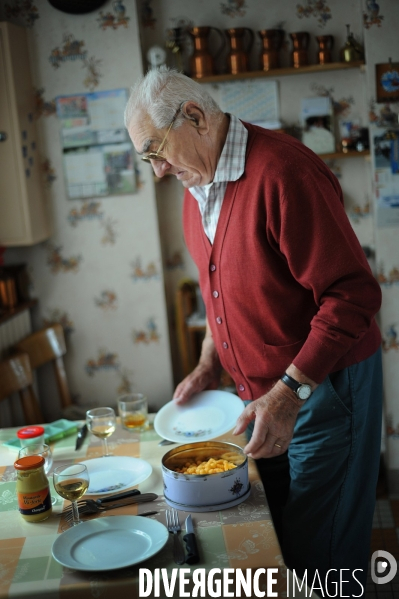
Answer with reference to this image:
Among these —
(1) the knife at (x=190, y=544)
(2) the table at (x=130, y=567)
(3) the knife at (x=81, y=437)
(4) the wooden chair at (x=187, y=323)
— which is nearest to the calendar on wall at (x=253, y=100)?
(4) the wooden chair at (x=187, y=323)

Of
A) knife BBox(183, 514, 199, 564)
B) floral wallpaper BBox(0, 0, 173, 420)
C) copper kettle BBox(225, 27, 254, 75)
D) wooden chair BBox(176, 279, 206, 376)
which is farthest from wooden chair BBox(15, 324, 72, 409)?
knife BBox(183, 514, 199, 564)

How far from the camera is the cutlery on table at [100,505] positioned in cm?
139

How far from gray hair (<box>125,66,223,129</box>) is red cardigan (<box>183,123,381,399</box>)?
19 cm

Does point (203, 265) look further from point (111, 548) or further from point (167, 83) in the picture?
point (111, 548)

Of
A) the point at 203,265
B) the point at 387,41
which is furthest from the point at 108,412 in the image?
the point at 387,41

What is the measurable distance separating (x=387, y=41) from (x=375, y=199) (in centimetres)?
72

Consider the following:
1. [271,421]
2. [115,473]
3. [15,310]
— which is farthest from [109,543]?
[15,310]

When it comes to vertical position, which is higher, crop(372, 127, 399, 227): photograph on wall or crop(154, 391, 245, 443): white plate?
crop(372, 127, 399, 227): photograph on wall

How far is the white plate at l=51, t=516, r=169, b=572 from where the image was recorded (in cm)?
119

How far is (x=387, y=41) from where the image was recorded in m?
2.99

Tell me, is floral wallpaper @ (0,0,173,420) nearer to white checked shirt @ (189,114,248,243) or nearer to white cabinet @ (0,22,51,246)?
white cabinet @ (0,22,51,246)

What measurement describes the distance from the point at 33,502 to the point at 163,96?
990 mm

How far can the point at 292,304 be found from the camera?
162 centimetres

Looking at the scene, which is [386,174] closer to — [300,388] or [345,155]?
[345,155]
